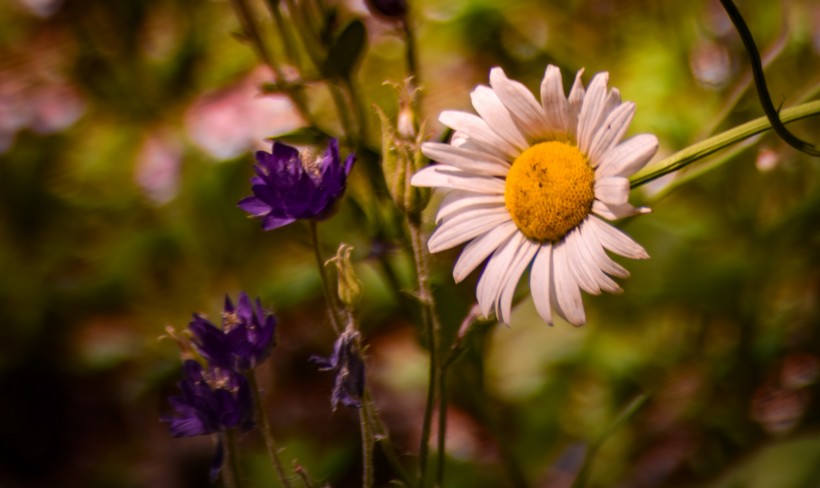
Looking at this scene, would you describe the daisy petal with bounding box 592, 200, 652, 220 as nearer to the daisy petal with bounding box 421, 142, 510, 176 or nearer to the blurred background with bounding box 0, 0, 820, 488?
the daisy petal with bounding box 421, 142, 510, 176

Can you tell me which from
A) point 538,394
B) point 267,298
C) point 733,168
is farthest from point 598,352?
point 267,298

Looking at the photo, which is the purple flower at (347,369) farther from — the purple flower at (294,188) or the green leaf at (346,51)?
the green leaf at (346,51)

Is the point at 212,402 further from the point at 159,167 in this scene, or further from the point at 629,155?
the point at 159,167

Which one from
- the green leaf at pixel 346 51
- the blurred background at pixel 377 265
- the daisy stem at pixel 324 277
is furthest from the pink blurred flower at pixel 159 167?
the daisy stem at pixel 324 277

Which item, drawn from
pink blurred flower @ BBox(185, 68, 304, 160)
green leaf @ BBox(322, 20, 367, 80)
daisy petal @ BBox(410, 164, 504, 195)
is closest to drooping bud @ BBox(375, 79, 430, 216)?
daisy petal @ BBox(410, 164, 504, 195)

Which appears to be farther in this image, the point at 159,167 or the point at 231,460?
the point at 159,167

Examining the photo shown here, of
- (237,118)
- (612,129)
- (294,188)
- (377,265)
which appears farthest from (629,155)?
(237,118)

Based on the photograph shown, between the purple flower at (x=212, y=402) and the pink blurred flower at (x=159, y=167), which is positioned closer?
the purple flower at (x=212, y=402)
